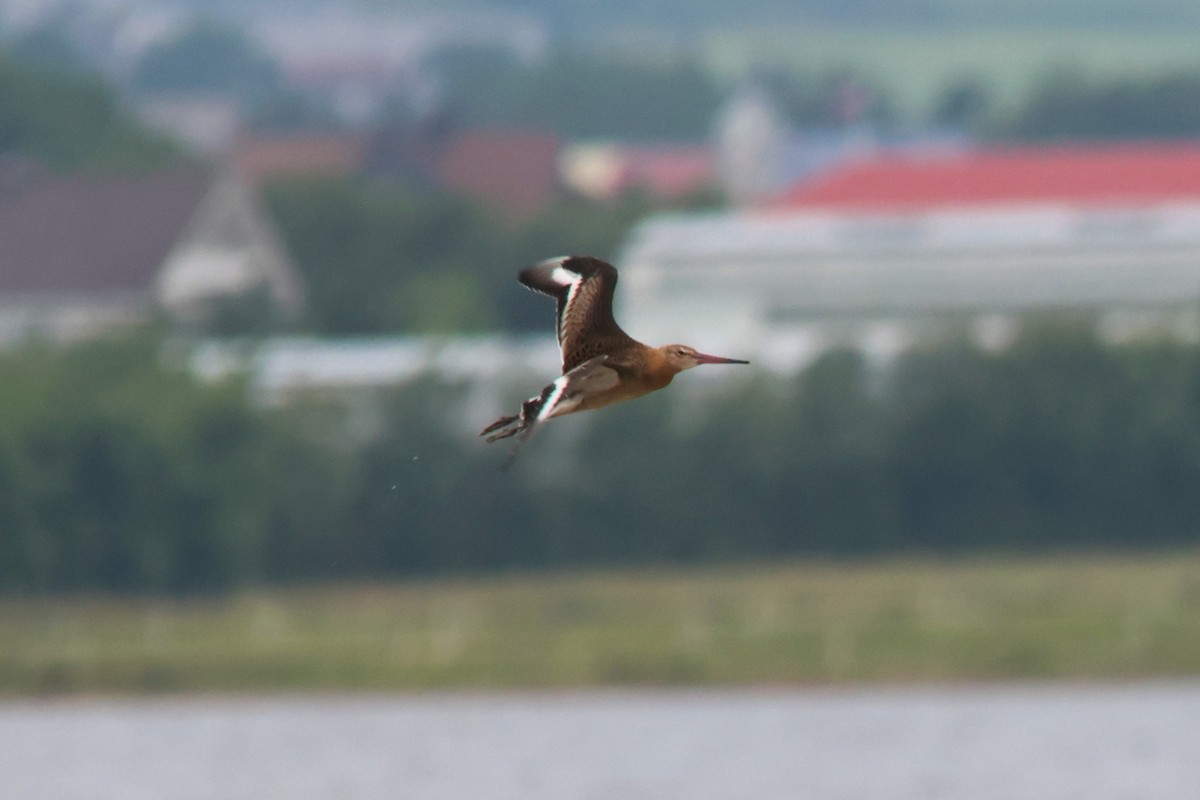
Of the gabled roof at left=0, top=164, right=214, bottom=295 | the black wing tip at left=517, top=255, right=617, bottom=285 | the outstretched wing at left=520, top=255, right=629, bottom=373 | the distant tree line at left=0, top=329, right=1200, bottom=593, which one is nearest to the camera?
the outstretched wing at left=520, top=255, right=629, bottom=373

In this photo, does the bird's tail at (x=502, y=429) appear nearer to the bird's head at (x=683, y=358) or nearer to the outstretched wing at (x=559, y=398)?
the outstretched wing at (x=559, y=398)

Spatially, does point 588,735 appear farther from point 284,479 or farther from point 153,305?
point 153,305

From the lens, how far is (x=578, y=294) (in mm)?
17781

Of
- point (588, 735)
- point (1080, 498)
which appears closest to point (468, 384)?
point (1080, 498)

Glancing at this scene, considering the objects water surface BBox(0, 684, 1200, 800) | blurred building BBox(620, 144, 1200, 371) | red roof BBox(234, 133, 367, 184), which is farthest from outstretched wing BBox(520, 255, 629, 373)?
red roof BBox(234, 133, 367, 184)

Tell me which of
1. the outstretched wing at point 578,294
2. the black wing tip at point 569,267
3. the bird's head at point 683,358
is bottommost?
the bird's head at point 683,358

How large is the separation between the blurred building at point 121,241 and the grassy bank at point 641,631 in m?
41.6

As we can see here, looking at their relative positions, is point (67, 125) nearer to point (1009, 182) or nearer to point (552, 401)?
point (1009, 182)

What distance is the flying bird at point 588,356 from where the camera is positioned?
664 inches

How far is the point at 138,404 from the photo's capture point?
68875mm

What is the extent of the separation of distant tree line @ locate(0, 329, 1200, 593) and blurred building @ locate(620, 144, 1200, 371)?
22.6ft

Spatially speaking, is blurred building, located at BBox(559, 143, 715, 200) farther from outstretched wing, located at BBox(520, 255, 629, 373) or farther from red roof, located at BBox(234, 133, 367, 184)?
outstretched wing, located at BBox(520, 255, 629, 373)

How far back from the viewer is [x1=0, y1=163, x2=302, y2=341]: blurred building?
105 metres

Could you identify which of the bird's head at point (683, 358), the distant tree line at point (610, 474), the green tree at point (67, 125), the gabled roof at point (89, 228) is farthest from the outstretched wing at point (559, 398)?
the green tree at point (67, 125)
